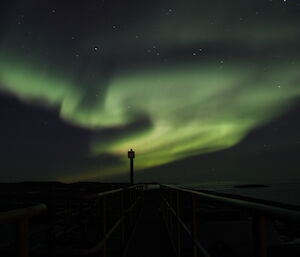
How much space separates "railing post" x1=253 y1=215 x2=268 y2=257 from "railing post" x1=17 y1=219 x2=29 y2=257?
91 cm

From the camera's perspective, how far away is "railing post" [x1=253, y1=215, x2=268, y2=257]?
130cm

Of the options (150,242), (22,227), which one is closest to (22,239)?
(22,227)

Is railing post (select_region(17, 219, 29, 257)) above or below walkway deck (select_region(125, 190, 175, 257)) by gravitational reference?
above

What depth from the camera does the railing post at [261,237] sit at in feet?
4.25

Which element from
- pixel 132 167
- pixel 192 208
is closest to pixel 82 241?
pixel 192 208

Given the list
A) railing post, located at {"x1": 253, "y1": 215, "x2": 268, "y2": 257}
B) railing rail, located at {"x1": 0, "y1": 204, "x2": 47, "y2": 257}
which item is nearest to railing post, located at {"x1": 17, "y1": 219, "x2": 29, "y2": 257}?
railing rail, located at {"x1": 0, "y1": 204, "x2": 47, "y2": 257}

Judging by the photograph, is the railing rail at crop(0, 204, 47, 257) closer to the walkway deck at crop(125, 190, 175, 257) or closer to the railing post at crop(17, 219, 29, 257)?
the railing post at crop(17, 219, 29, 257)

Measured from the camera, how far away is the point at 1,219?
41.1 inches

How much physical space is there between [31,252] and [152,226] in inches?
257

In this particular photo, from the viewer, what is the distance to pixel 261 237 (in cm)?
131

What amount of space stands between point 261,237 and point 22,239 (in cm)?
93

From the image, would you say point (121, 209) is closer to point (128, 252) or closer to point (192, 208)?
point (128, 252)

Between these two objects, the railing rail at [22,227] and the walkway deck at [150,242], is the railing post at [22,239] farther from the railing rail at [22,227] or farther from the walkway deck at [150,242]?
the walkway deck at [150,242]

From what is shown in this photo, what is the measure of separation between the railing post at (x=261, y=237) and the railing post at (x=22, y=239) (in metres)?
0.91
